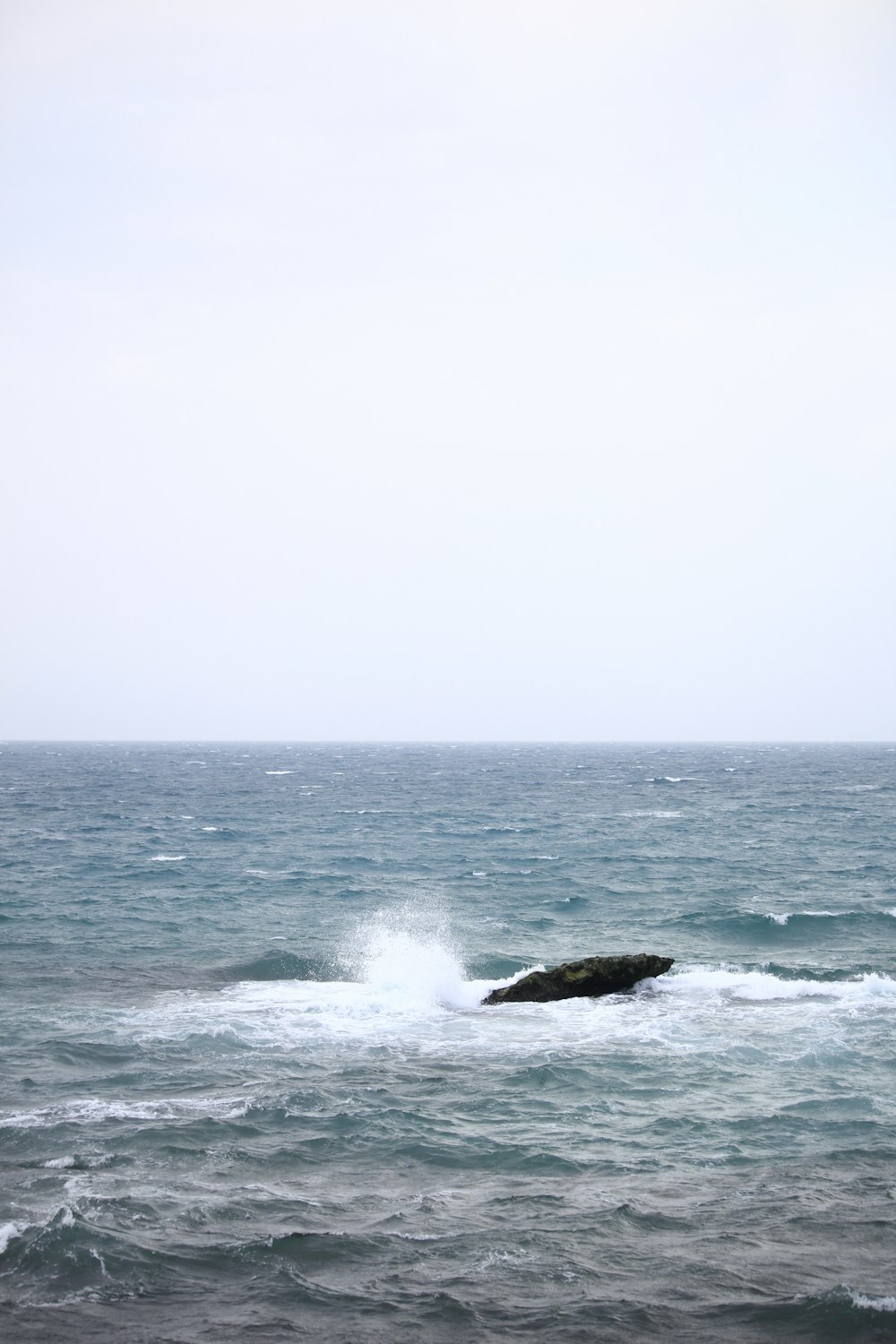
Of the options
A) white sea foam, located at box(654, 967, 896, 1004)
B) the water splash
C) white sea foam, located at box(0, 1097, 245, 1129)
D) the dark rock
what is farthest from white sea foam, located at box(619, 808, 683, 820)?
white sea foam, located at box(0, 1097, 245, 1129)

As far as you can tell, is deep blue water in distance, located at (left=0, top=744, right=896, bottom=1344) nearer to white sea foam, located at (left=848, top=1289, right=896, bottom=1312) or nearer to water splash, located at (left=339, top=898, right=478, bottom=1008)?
white sea foam, located at (left=848, top=1289, right=896, bottom=1312)

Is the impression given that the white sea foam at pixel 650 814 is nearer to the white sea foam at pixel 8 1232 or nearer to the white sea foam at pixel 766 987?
the white sea foam at pixel 766 987

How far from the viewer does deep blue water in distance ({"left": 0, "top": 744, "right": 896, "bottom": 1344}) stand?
47.2 feet

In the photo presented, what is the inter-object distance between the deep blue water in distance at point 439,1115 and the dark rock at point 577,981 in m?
0.81

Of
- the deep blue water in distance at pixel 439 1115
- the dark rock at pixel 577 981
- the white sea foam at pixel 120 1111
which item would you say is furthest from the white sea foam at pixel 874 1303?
the dark rock at pixel 577 981

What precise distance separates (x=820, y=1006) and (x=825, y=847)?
41.7m

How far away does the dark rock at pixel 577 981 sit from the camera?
103ft

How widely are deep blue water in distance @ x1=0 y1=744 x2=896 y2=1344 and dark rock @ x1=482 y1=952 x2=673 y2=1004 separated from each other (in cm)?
81

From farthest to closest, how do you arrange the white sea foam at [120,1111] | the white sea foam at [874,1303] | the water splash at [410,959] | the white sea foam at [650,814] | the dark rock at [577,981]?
the white sea foam at [650,814]
the water splash at [410,959]
the dark rock at [577,981]
the white sea foam at [120,1111]
the white sea foam at [874,1303]

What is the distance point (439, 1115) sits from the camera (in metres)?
21.6

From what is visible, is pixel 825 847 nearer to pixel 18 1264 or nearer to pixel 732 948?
pixel 732 948

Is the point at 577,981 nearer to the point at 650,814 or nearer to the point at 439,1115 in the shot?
the point at 439,1115

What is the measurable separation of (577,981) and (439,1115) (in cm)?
1098

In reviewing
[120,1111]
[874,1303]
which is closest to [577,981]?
[120,1111]
